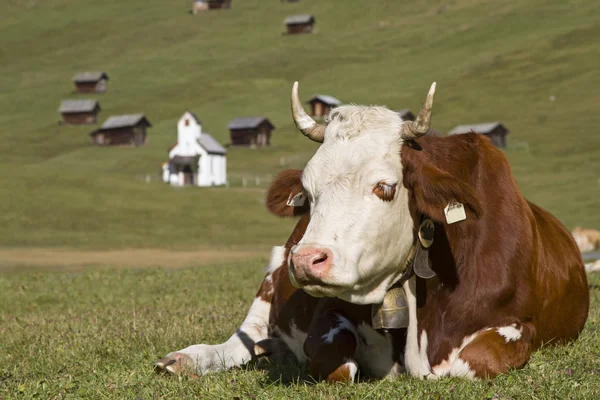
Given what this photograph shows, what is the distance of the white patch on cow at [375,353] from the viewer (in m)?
7.03

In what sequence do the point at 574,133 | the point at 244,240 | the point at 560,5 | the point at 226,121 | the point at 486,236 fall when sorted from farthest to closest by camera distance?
the point at 560,5 → the point at 226,121 → the point at 574,133 → the point at 244,240 → the point at 486,236

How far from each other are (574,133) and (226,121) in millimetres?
46896

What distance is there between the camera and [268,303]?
9.05 meters

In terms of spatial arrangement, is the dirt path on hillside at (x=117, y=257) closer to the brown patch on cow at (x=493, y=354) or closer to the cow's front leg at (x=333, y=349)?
the cow's front leg at (x=333, y=349)

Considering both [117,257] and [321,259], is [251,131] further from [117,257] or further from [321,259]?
[321,259]

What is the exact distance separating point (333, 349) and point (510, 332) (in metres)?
1.39

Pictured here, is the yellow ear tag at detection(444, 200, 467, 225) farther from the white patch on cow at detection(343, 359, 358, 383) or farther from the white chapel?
the white chapel

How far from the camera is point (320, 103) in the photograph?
123m

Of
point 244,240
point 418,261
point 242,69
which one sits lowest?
point 244,240

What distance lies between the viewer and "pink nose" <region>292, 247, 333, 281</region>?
5.71 metres

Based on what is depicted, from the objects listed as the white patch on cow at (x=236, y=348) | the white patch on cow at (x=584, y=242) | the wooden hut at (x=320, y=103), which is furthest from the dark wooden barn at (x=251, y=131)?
the white patch on cow at (x=236, y=348)

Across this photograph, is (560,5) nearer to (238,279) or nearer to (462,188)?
(238,279)

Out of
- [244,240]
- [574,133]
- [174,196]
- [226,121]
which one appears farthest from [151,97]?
[244,240]

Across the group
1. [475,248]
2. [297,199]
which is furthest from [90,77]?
[475,248]
